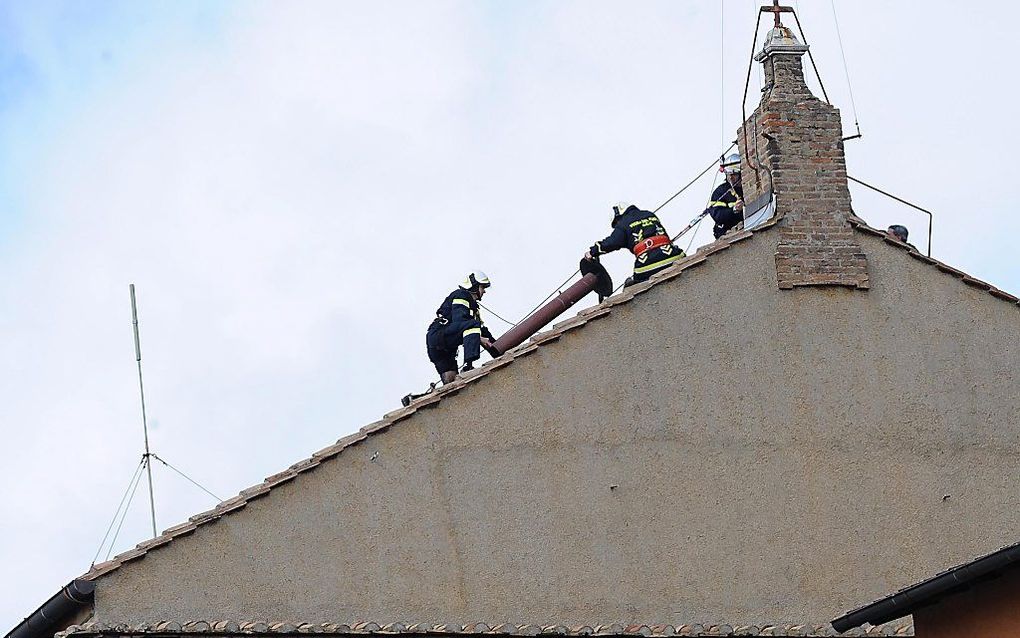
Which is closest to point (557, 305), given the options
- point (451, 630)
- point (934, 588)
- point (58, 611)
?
point (451, 630)

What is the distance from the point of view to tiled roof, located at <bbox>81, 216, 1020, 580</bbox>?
16.6 metres

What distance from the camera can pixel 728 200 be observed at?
2206 centimetres

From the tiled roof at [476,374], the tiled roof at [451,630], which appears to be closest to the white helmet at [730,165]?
the tiled roof at [476,374]

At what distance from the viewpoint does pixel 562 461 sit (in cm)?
1770

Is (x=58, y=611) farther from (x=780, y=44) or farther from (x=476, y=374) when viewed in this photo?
(x=780, y=44)

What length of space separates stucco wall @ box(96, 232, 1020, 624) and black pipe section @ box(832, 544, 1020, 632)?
3.12 m

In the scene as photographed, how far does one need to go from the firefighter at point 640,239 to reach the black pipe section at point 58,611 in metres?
6.80

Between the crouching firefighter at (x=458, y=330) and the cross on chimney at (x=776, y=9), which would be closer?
the cross on chimney at (x=776, y=9)

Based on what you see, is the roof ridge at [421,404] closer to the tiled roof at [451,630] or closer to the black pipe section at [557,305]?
the tiled roof at [451,630]

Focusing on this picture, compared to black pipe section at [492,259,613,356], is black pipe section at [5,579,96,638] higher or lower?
lower

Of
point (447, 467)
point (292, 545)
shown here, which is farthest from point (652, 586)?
point (292, 545)

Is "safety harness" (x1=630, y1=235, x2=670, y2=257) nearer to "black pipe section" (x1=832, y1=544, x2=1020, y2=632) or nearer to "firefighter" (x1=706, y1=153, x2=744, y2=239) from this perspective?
"firefighter" (x1=706, y1=153, x2=744, y2=239)


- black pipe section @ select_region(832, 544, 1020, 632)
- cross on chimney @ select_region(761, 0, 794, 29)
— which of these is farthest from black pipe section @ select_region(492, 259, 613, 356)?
black pipe section @ select_region(832, 544, 1020, 632)

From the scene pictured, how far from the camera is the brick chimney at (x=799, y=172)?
740 inches
